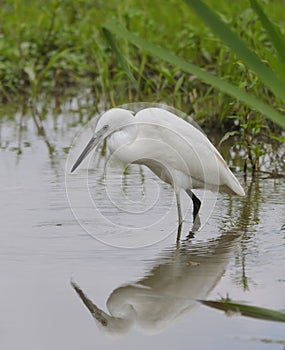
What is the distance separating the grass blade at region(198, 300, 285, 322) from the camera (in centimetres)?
343

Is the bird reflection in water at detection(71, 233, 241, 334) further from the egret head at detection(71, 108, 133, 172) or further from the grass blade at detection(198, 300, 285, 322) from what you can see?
the egret head at detection(71, 108, 133, 172)

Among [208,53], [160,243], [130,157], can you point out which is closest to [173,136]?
[130,157]

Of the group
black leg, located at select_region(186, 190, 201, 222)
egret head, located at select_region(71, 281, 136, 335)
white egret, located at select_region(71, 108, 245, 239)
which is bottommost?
egret head, located at select_region(71, 281, 136, 335)

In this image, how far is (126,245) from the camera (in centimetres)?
506

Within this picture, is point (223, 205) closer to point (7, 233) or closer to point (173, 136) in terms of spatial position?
point (173, 136)

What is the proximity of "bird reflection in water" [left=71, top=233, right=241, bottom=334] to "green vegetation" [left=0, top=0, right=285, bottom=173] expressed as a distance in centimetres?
192

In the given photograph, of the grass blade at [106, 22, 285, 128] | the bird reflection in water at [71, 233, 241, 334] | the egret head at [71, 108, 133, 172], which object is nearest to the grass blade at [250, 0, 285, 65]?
the grass blade at [106, 22, 285, 128]

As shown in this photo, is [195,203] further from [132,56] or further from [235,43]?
[132,56]

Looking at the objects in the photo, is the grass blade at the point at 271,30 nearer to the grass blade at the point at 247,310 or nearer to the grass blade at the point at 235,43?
the grass blade at the point at 235,43

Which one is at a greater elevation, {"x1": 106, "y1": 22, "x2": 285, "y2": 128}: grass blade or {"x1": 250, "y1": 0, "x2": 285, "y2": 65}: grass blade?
{"x1": 250, "y1": 0, "x2": 285, "y2": 65}: grass blade

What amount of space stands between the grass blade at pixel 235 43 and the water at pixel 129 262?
3.04 feet

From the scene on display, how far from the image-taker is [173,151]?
581 centimetres

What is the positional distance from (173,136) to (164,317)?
2.05 metres

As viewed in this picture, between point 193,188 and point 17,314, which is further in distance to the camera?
point 193,188
